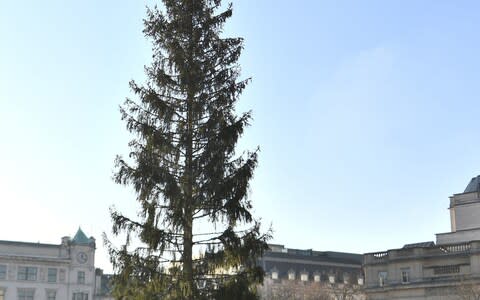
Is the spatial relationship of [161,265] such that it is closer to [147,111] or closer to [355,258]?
[147,111]

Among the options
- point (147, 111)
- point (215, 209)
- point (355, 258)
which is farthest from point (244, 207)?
point (355, 258)

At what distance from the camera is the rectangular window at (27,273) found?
10369 cm

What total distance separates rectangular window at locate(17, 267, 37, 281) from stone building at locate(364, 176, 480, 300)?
4837 cm

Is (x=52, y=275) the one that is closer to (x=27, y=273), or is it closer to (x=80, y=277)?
(x=27, y=273)

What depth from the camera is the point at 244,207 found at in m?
30.5

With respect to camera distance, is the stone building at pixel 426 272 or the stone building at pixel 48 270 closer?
the stone building at pixel 426 272

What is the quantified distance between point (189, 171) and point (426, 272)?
48067mm

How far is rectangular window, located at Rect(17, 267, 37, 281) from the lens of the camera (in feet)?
340

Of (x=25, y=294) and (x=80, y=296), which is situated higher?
(x=25, y=294)

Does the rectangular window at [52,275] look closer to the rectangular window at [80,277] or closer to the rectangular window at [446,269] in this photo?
the rectangular window at [80,277]

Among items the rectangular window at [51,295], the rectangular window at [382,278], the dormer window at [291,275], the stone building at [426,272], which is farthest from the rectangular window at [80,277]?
the rectangular window at [382,278]

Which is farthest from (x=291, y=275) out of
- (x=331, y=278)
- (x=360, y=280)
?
(x=360, y=280)

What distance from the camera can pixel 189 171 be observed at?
101 feet

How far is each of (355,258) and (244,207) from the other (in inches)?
4492
